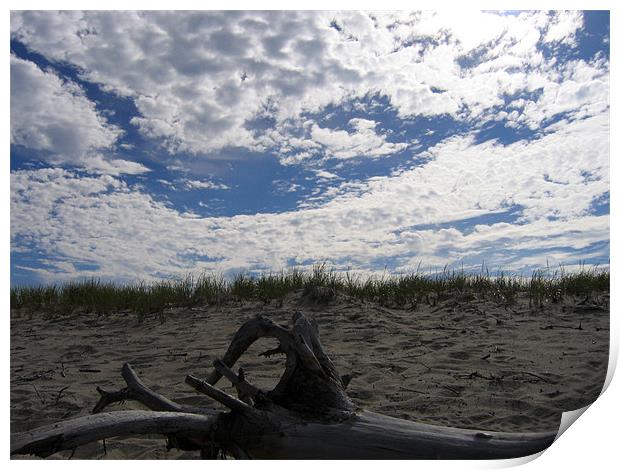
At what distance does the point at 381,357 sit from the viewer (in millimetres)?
6238

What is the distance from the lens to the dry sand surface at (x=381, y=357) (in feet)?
15.4

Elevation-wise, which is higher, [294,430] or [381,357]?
[294,430]

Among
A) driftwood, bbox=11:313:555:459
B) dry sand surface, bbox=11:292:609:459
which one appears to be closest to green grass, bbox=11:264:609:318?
dry sand surface, bbox=11:292:609:459

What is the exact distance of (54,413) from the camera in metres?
4.71

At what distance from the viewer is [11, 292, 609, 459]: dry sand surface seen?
4.68 metres

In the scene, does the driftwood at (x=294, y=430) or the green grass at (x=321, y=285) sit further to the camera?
the green grass at (x=321, y=285)

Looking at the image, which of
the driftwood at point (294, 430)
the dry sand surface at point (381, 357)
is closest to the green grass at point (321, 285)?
the dry sand surface at point (381, 357)

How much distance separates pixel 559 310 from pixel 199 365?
5.12m

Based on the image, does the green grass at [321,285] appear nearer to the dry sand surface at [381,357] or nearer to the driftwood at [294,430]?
the dry sand surface at [381,357]

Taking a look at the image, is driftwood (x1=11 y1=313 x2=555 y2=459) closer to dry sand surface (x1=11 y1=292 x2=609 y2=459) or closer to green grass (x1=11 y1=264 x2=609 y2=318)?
dry sand surface (x1=11 y1=292 x2=609 y2=459)

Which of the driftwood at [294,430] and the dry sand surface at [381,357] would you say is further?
the dry sand surface at [381,357]
